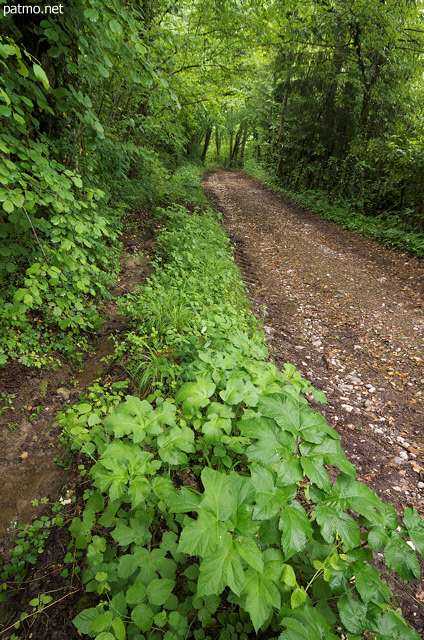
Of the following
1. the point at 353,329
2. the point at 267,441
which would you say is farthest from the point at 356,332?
the point at 267,441

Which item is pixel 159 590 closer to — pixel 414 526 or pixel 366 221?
pixel 414 526

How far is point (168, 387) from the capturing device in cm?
307

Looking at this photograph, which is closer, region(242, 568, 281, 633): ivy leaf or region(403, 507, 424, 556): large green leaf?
region(242, 568, 281, 633): ivy leaf

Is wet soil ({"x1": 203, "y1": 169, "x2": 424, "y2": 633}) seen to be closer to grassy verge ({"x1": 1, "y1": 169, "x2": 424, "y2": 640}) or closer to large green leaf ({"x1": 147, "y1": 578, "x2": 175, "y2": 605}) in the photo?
grassy verge ({"x1": 1, "y1": 169, "x2": 424, "y2": 640})

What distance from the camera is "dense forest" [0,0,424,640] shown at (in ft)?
4.38

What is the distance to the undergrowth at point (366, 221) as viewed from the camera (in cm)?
844

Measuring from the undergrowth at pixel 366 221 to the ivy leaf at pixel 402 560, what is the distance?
28.3ft

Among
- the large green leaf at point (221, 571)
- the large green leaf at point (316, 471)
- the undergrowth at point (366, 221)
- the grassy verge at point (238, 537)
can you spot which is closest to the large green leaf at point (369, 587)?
the grassy verge at point (238, 537)

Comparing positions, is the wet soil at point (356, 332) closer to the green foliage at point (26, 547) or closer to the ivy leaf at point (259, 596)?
the ivy leaf at point (259, 596)

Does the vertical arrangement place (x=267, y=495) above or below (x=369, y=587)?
above

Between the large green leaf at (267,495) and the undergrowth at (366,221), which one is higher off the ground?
the undergrowth at (366,221)

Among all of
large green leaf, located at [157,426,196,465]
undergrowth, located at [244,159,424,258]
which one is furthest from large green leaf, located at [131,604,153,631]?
undergrowth, located at [244,159,424,258]

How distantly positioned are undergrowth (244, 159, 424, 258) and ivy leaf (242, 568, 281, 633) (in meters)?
9.12

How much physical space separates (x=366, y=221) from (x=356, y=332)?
6882mm
